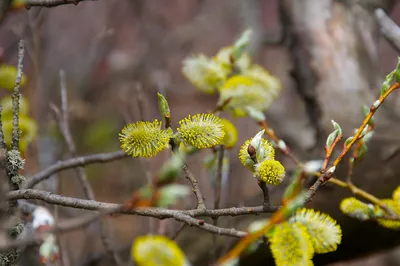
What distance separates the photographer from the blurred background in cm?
96

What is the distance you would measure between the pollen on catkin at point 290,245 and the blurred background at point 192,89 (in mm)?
427

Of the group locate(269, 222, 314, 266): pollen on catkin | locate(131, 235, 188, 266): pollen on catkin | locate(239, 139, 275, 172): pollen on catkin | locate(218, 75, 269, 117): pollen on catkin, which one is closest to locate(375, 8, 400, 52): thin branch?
locate(218, 75, 269, 117): pollen on catkin

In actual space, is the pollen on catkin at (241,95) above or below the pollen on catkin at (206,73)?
below

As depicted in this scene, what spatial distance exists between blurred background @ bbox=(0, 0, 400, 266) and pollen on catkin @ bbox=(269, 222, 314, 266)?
43 cm

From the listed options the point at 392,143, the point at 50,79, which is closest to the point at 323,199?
the point at 392,143

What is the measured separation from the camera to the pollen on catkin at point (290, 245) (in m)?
0.44

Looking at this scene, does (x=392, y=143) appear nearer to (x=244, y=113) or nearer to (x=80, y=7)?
(x=244, y=113)

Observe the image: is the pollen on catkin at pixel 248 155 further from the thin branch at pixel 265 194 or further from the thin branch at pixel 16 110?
the thin branch at pixel 16 110

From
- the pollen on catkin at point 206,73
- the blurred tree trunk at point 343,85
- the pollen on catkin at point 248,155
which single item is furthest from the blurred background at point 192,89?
the pollen on catkin at point 248,155

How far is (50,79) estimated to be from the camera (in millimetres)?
1988

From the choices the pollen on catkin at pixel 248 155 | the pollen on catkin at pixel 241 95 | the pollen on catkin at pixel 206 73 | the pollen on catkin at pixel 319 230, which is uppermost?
the pollen on catkin at pixel 206 73

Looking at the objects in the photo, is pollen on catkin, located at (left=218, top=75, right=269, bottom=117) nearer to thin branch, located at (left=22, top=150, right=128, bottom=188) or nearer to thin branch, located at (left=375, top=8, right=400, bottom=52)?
thin branch, located at (left=22, top=150, right=128, bottom=188)

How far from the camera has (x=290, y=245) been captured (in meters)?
0.44

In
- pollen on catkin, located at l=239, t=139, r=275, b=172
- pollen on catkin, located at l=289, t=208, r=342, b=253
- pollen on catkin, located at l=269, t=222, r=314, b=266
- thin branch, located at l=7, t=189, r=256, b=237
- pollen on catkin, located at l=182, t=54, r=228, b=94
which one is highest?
pollen on catkin, located at l=182, t=54, r=228, b=94
